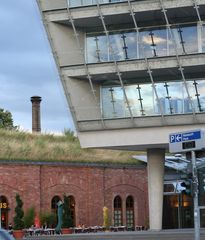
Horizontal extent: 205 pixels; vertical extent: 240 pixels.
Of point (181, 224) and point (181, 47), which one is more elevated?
point (181, 47)

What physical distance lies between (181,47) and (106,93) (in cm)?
569

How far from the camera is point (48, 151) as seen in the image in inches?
2235

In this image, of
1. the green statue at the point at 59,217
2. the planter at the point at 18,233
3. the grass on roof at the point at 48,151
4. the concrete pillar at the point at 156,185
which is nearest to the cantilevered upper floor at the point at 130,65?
the concrete pillar at the point at 156,185

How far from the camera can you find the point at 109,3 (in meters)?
41.9

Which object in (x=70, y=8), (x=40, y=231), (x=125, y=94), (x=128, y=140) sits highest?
(x=70, y=8)

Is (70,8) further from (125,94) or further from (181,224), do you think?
(181,224)

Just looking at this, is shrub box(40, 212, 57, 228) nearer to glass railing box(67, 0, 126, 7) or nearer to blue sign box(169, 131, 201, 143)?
glass railing box(67, 0, 126, 7)

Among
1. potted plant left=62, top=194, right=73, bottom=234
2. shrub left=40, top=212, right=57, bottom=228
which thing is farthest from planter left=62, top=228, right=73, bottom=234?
shrub left=40, top=212, right=57, bottom=228

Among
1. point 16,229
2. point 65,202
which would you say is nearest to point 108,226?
point 65,202

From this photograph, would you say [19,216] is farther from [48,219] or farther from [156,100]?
[156,100]

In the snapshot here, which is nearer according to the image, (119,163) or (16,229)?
(16,229)

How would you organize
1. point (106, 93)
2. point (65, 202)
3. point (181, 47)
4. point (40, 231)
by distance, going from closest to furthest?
point (181, 47) → point (106, 93) → point (40, 231) → point (65, 202)

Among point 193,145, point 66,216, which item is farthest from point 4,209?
point 193,145

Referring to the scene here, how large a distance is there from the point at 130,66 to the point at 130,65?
0.06 m
